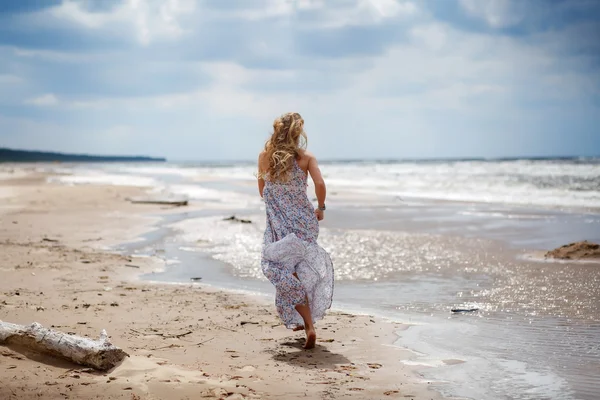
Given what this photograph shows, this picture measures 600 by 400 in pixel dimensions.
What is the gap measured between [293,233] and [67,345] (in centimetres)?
212

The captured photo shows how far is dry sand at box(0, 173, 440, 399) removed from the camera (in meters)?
4.08

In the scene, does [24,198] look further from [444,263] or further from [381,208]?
[444,263]

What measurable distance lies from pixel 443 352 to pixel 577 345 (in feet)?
3.97

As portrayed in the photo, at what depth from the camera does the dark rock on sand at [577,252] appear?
935cm

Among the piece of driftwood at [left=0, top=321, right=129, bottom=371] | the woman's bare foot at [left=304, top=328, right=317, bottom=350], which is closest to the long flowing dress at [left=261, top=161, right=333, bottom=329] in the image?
the woman's bare foot at [left=304, top=328, right=317, bottom=350]

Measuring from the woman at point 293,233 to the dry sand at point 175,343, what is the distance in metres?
0.38

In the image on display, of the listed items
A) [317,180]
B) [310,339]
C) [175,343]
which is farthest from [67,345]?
[317,180]

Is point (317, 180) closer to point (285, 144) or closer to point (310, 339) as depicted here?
point (285, 144)

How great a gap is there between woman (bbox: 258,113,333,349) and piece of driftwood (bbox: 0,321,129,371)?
1.58m

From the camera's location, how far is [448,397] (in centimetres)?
412

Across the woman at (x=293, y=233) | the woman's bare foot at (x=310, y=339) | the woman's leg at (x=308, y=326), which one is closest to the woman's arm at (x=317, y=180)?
the woman at (x=293, y=233)

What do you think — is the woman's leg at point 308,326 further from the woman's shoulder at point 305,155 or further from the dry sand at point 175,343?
the woman's shoulder at point 305,155

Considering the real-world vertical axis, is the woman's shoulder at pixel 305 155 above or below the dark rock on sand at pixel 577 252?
above

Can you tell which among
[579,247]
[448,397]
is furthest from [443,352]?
[579,247]
